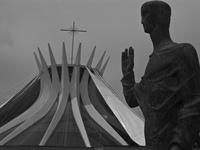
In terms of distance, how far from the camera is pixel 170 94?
226cm

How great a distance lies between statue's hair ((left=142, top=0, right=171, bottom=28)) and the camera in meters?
2.49

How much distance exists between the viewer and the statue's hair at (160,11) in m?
2.49

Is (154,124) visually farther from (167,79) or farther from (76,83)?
(76,83)

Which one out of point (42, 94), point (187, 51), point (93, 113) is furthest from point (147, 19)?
point (42, 94)

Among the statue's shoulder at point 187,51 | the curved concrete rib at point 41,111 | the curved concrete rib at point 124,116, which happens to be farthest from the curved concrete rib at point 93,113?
the statue's shoulder at point 187,51

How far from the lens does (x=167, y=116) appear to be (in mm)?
2260

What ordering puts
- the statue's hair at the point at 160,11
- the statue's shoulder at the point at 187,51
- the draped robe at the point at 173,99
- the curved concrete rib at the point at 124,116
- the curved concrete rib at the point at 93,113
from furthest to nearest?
the curved concrete rib at the point at 93,113
the curved concrete rib at the point at 124,116
the statue's hair at the point at 160,11
the statue's shoulder at the point at 187,51
the draped robe at the point at 173,99

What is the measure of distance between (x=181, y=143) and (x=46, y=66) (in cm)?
2001

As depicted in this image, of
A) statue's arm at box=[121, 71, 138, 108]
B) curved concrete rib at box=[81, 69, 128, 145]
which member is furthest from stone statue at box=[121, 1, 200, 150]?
curved concrete rib at box=[81, 69, 128, 145]

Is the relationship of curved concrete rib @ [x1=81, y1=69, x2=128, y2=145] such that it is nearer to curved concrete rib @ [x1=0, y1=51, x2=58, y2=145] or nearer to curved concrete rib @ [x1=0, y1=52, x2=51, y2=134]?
curved concrete rib @ [x1=0, y1=51, x2=58, y2=145]

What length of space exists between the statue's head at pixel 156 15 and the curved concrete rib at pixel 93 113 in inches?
547

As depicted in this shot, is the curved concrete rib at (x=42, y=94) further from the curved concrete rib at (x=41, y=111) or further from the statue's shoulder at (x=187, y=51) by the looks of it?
the statue's shoulder at (x=187, y=51)

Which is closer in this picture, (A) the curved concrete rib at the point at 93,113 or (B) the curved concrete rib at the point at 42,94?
(A) the curved concrete rib at the point at 93,113

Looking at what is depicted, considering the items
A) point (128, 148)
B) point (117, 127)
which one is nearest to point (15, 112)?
point (117, 127)
